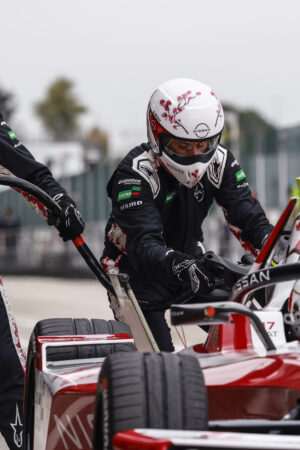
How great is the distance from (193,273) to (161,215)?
0.84 m

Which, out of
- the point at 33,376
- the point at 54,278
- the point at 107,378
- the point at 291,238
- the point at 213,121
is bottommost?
the point at 54,278

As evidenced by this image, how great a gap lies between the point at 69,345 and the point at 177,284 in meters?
0.99

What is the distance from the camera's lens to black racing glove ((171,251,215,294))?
4469mm

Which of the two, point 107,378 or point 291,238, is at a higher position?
point 291,238

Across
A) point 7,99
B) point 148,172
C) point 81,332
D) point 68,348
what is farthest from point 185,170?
point 7,99

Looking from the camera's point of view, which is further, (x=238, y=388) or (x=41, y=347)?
(x=41, y=347)

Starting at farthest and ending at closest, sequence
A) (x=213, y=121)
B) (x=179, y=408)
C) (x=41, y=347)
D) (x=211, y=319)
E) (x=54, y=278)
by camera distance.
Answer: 1. (x=54, y=278)
2. (x=213, y=121)
3. (x=41, y=347)
4. (x=211, y=319)
5. (x=179, y=408)

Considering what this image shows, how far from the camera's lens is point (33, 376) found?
4633 millimetres

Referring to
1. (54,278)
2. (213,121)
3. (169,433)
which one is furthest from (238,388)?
(54,278)

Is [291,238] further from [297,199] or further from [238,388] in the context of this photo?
[238,388]

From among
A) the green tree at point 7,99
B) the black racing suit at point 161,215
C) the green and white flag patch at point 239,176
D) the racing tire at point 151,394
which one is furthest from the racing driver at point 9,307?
the green tree at point 7,99

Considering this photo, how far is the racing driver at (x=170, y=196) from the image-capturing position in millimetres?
5047

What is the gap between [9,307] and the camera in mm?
5301

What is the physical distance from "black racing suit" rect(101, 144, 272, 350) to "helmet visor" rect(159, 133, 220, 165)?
0.53 feet
